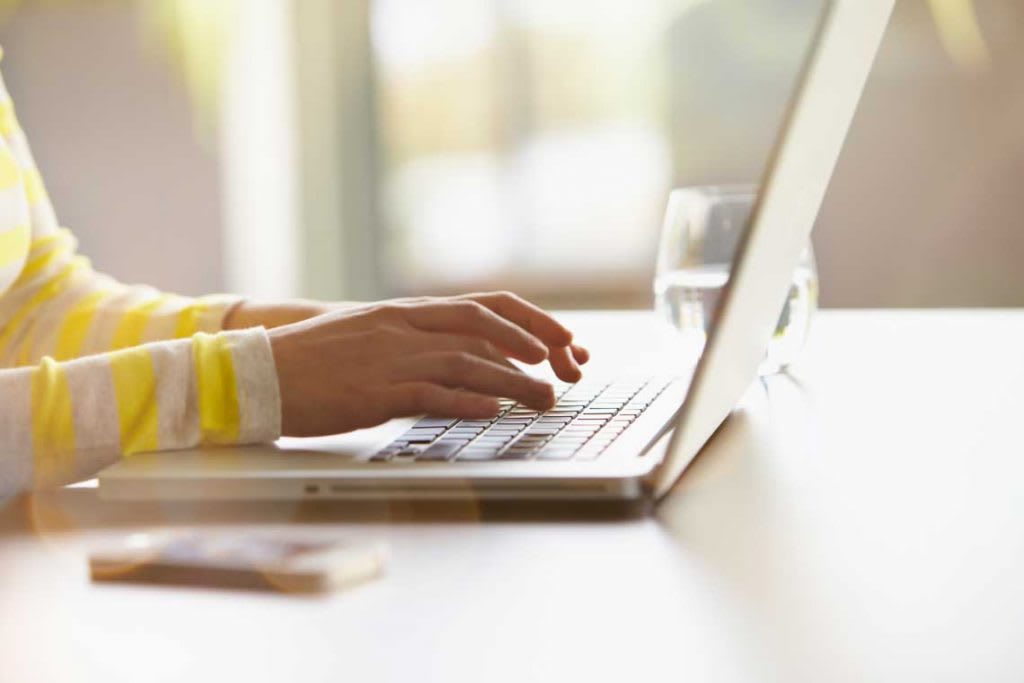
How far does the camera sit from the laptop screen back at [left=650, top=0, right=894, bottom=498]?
20.7 inches

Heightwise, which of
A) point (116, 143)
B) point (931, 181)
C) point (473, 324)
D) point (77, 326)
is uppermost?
point (473, 324)

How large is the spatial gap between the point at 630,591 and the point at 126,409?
13.9 inches

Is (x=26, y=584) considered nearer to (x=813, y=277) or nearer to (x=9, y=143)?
(x=813, y=277)

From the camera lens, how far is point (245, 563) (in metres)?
0.49

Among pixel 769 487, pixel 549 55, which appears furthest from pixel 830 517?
pixel 549 55

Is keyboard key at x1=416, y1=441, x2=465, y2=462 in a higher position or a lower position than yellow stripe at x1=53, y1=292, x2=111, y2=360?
higher

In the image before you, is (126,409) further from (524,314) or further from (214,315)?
(214,315)

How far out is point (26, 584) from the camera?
0.51 metres

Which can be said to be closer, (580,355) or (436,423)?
(436,423)

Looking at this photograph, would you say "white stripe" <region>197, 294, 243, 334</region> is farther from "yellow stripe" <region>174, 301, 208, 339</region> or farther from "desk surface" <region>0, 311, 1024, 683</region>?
"desk surface" <region>0, 311, 1024, 683</region>

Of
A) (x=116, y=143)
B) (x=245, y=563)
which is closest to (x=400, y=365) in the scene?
(x=245, y=563)

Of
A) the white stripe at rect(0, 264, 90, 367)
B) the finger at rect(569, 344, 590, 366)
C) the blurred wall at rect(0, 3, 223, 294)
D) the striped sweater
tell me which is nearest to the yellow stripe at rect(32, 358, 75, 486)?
the striped sweater

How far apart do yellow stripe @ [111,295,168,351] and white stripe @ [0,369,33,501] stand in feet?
1.21

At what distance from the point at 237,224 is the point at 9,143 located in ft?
7.24
